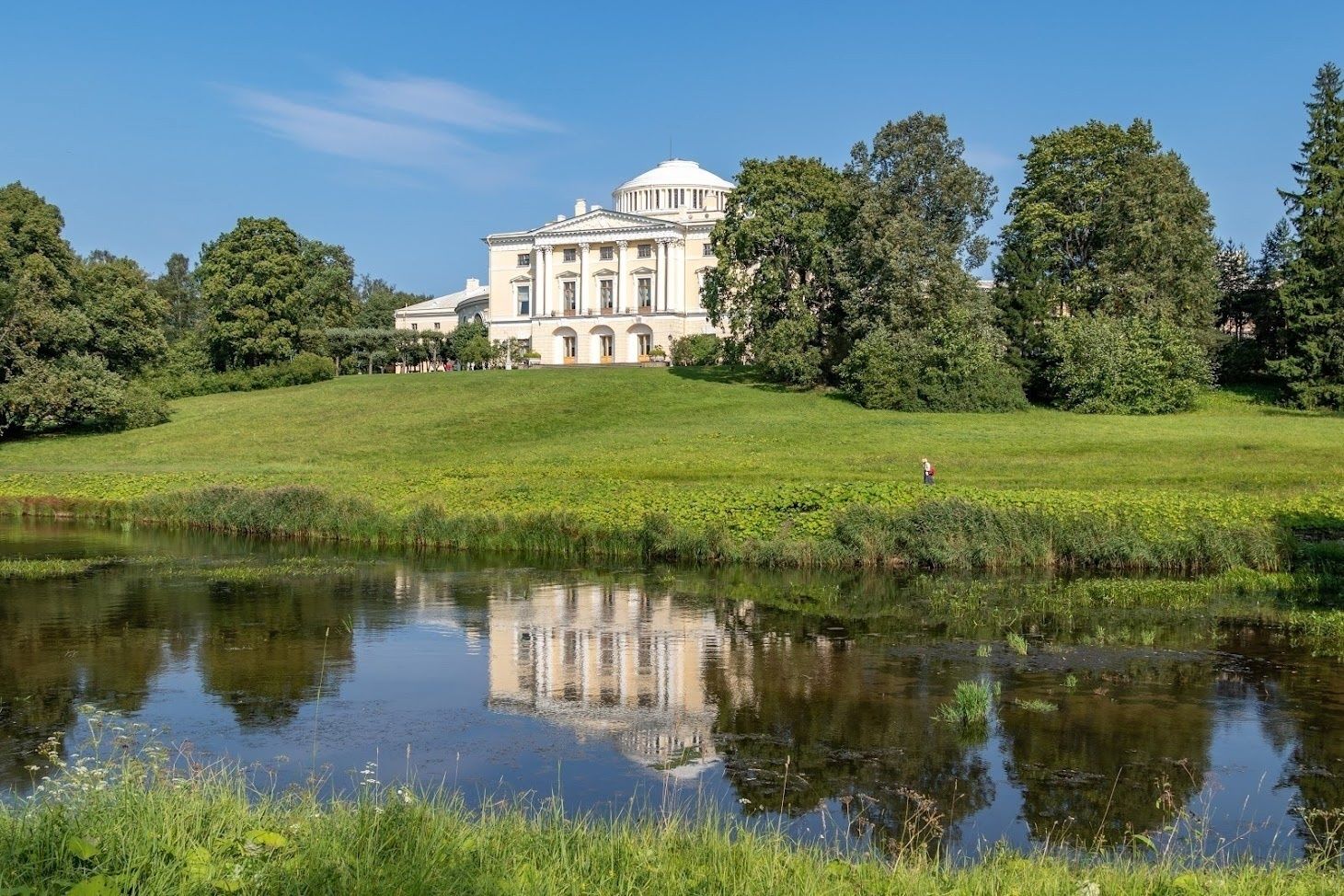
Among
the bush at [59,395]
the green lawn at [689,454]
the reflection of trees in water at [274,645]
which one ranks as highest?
the bush at [59,395]

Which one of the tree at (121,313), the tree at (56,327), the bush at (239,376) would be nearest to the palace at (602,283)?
the bush at (239,376)

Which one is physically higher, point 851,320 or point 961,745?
point 851,320

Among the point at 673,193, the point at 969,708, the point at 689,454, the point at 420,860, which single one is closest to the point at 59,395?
the point at 689,454

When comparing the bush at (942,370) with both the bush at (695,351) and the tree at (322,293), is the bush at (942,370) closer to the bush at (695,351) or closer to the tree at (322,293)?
the bush at (695,351)

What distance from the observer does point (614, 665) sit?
17797 millimetres

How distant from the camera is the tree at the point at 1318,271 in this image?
2108 inches

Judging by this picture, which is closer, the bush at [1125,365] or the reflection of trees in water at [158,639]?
the reflection of trees in water at [158,639]

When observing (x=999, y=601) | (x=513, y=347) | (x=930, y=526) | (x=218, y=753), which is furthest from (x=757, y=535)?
(x=513, y=347)

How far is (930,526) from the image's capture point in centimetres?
2648

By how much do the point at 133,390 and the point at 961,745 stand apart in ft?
171

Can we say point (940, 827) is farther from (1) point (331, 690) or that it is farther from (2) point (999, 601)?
(2) point (999, 601)

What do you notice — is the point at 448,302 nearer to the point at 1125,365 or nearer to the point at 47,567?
the point at 1125,365

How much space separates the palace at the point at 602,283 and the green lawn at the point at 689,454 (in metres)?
27.5

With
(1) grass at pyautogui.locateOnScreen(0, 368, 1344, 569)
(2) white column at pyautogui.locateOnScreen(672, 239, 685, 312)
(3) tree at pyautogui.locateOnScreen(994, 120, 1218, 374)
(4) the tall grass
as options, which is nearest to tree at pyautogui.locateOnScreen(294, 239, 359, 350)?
(1) grass at pyautogui.locateOnScreen(0, 368, 1344, 569)
